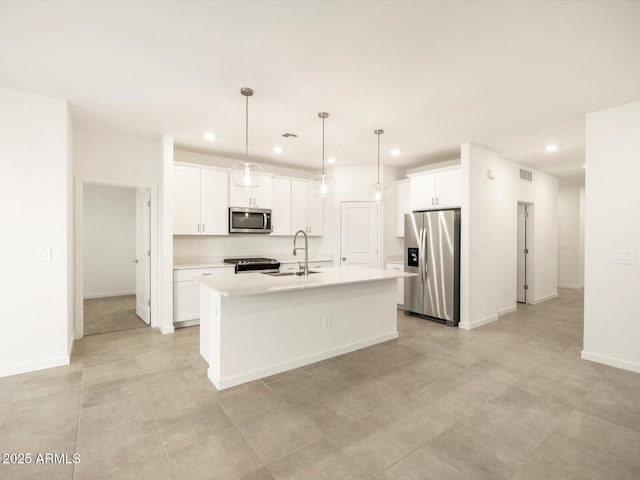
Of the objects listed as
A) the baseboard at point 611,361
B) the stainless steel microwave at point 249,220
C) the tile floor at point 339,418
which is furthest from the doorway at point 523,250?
the stainless steel microwave at point 249,220

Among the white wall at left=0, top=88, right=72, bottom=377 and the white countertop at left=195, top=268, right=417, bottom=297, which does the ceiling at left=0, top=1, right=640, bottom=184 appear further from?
the white countertop at left=195, top=268, right=417, bottom=297

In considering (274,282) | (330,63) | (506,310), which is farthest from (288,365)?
(506,310)

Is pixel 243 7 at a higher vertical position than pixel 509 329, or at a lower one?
higher

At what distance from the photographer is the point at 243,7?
1.89m

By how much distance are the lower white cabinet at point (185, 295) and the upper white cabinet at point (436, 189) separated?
149 inches

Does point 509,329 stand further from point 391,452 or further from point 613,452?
point 391,452

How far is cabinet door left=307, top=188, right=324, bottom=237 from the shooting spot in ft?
20.5

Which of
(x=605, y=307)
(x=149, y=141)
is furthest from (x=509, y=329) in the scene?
(x=149, y=141)

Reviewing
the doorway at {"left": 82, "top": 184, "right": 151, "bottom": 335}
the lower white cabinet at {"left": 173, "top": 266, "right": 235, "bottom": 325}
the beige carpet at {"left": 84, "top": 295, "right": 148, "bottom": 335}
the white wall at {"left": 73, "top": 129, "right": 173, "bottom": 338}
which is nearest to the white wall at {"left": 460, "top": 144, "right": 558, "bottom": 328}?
the lower white cabinet at {"left": 173, "top": 266, "right": 235, "bottom": 325}

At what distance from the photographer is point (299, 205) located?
20.0 feet

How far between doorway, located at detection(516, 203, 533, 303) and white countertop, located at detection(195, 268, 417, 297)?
13.5 ft

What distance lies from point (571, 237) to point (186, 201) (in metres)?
9.31

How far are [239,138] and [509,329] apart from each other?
Result: 4.91 m

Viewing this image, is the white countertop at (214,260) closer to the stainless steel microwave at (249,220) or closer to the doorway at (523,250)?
the stainless steel microwave at (249,220)
